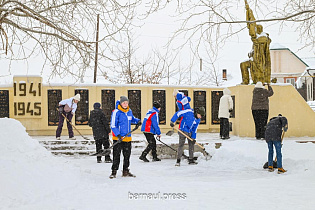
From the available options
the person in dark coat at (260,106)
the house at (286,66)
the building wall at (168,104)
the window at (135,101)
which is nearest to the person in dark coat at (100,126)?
the building wall at (168,104)

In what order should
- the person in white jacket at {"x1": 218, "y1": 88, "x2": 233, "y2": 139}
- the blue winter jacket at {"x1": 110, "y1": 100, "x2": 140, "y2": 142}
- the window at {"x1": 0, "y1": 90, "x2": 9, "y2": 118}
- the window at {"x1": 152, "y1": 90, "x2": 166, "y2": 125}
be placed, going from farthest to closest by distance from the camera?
the window at {"x1": 152, "y1": 90, "x2": 166, "y2": 125}
the window at {"x1": 0, "y1": 90, "x2": 9, "y2": 118}
the person in white jacket at {"x1": 218, "y1": 88, "x2": 233, "y2": 139}
the blue winter jacket at {"x1": 110, "y1": 100, "x2": 140, "y2": 142}

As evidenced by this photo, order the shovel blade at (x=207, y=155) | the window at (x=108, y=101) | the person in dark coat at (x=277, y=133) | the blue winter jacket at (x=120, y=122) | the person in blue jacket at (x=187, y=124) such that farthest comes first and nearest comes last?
the window at (x=108, y=101), the shovel blade at (x=207, y=155), the person in blue jacket at (x=187, y=124), the person in dark coat at (x=277, y=133), the blue winter jacket at (x=120, y=122)

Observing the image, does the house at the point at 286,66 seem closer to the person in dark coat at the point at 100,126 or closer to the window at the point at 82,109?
the window at the point at 82,109

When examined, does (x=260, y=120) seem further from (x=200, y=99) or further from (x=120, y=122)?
(x=120, y=122)

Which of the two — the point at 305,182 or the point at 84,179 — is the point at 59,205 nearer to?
the point at 84,179

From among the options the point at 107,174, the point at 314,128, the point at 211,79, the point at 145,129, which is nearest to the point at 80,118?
the point at 145,129

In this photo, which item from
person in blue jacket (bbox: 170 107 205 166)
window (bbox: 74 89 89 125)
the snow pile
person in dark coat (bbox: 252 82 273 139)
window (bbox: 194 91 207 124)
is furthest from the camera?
window (bbox: 194 91 207 124)

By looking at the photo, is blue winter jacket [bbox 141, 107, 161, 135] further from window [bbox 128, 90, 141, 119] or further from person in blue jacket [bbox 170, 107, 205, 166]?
window [bbox 128, 90, 141, 119]

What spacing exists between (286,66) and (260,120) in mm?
37733

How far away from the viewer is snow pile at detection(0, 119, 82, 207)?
660 centimetres

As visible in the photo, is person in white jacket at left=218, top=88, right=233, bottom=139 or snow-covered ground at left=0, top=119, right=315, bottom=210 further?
person in white jacket at left=218, top=88, right=233, bottom=139

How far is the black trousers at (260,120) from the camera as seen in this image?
13.3m

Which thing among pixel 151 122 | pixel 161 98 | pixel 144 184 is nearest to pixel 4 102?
pixel 161 98

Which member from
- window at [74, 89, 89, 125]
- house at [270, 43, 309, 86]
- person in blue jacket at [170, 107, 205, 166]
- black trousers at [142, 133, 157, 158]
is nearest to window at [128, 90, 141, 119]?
window at [74, 89, 89, 125]
